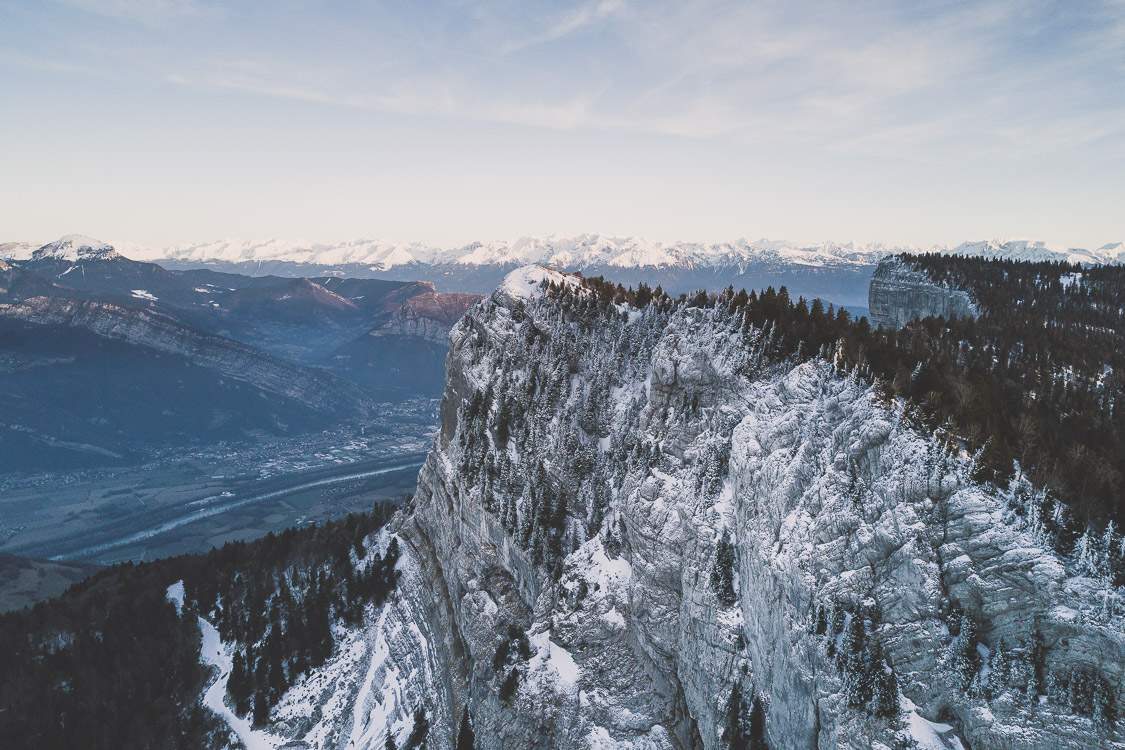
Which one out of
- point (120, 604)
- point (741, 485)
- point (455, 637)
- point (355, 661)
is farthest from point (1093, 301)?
point (120, 604)

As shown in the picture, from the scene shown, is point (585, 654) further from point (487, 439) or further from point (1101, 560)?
point (1101, 560)

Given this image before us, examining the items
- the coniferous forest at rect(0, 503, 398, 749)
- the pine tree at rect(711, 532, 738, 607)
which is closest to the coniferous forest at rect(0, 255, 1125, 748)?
the pine tree at rect(711, 532, 738, 607)

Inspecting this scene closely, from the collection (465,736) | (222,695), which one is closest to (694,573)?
(465,736)

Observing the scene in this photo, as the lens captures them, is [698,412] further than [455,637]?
No

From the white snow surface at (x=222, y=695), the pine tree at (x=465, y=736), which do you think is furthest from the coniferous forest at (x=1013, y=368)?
the white snow surface at (x=222, y=695)

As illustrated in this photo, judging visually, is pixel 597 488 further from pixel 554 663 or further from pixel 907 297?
pixel 907 297

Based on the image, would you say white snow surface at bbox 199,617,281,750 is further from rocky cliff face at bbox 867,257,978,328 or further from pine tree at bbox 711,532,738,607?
rocky cliff face at bbox 867,257,978,328
